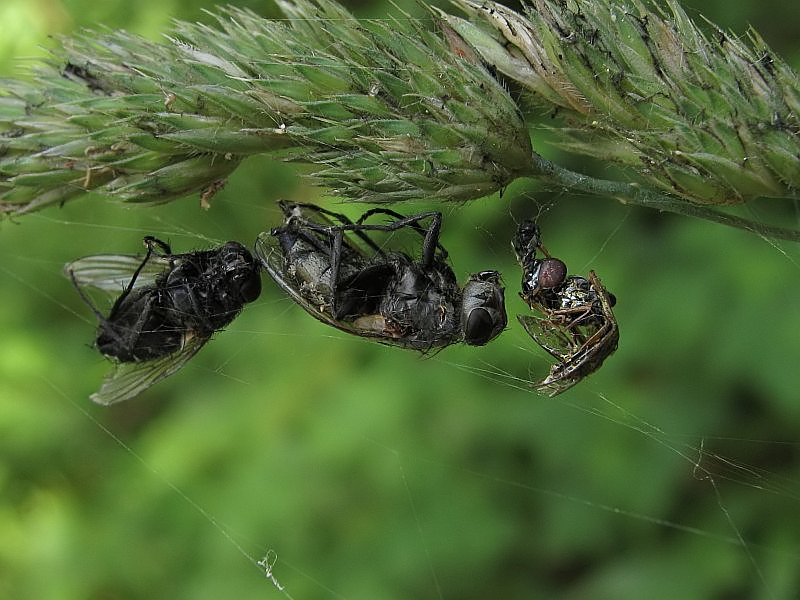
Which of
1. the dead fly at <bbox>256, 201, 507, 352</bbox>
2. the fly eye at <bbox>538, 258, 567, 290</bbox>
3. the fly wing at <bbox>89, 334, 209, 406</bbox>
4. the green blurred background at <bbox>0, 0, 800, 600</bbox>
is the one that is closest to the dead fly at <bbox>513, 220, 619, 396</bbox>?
the fly eye at <bbox>538, 258, 567, 290</bbox>

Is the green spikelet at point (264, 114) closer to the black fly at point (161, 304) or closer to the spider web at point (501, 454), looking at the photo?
the black fly at point (161, 304)

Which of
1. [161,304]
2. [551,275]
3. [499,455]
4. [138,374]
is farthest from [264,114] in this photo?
[499,455]

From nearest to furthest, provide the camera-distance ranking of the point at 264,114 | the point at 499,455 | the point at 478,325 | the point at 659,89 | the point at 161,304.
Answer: the point at 659,89
the point at 264,114
the point at 478,325
the point at 161,304
the point at 499,455

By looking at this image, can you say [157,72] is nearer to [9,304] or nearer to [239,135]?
[239,135]

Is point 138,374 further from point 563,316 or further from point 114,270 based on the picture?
point 563,316

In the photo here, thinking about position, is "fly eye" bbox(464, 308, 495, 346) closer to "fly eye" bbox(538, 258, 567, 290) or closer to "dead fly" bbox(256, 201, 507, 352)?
"dead fly" bbox(256, 201, 507, 352)

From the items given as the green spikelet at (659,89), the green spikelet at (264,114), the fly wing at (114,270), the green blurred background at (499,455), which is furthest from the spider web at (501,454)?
the green spikelet at (659,89)
